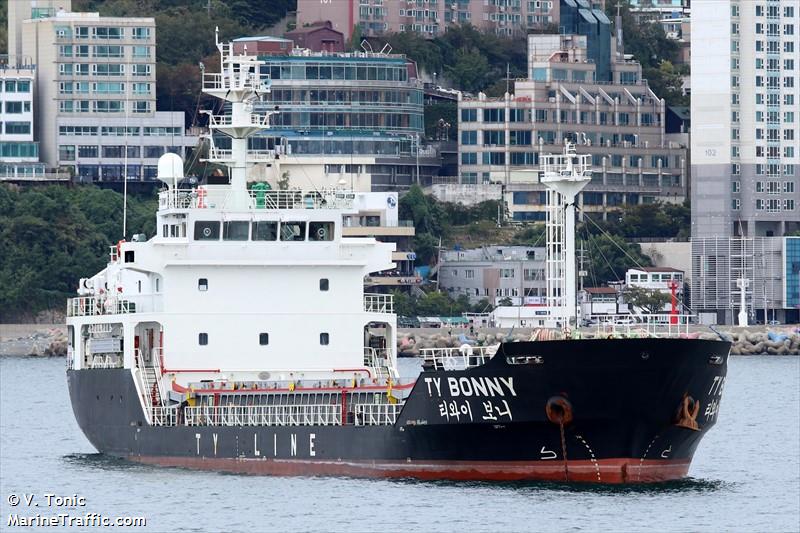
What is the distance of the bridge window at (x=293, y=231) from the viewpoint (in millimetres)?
56344

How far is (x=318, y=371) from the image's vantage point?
55.8 metres

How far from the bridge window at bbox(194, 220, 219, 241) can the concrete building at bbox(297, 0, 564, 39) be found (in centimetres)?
10268

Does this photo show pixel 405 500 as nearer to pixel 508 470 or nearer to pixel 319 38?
pixel 508 470

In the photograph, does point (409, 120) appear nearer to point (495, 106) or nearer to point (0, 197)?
point (495, 106)

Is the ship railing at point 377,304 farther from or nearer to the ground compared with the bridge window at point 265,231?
nearer to the ground

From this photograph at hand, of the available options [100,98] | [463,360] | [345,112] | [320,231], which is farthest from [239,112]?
[100,98]

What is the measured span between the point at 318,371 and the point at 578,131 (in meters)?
95.8

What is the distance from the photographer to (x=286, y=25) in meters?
168

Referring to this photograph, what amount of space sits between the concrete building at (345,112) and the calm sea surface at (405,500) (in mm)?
82047

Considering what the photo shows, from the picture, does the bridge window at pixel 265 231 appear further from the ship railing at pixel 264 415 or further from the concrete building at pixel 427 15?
the concrete building at pixel 427 15

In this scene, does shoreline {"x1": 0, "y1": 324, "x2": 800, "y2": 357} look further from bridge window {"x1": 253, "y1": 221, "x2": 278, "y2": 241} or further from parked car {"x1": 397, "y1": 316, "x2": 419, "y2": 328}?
bridge window {"x1": 253, "y1": 221, "x2": 278, "y2": 241}

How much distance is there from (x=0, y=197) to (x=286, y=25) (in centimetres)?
4019

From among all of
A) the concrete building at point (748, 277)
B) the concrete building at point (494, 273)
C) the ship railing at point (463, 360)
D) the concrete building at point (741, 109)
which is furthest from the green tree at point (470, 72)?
the ship railing at point (463, 360)

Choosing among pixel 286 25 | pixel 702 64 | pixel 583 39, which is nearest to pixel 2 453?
pixel 702 64
